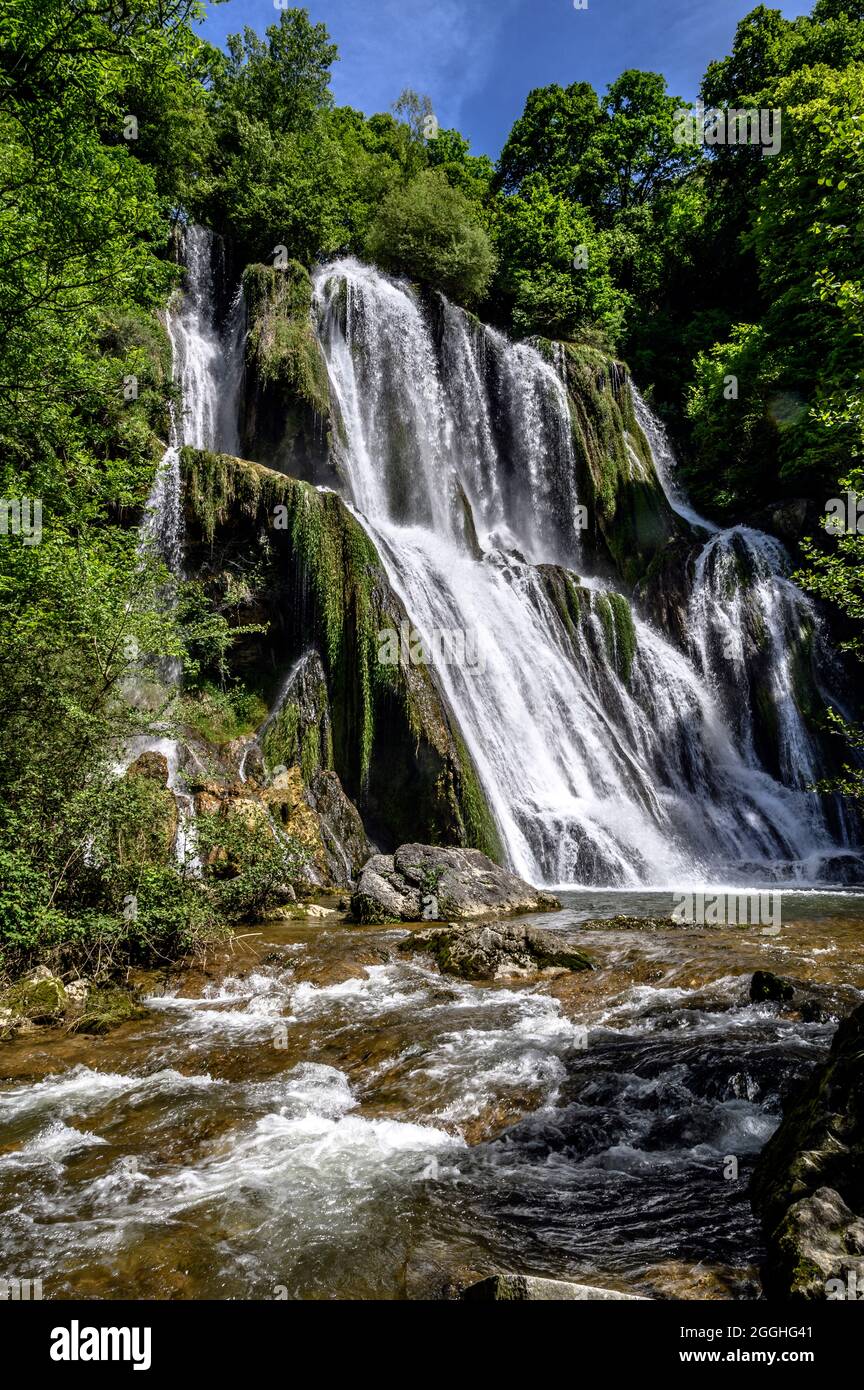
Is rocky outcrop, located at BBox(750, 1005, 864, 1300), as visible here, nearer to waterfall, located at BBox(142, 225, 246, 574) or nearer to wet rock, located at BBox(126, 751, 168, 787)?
wet rock, located at BBox(126, 751, 168, 787)

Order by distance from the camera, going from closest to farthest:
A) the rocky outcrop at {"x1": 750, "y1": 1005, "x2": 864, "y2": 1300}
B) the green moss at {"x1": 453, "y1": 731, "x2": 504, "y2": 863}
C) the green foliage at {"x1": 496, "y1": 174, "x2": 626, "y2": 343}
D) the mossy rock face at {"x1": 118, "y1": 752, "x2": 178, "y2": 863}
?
1. the rocky outcrop at {"x1": 750, "y1": 1005, "x2": 864, "y2": 1300}
2. the mossy rock face at {"x1": 118, "y1": 752, "x2": 178, "y2": 863}
3. the green moss at {"x1": 453, "y1": 731, "x2": 504, "y2": 863}
4. the green foliage at {"x1": 496, "y1": 174, "x2": 626, "y2": 343}

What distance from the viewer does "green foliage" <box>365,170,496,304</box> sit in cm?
2634

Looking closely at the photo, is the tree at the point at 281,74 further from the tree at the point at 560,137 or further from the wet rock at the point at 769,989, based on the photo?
the wet rock at the point at 769,989

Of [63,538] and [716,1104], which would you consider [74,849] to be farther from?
[716,1104]

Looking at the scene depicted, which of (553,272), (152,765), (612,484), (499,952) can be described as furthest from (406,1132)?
(553,272)

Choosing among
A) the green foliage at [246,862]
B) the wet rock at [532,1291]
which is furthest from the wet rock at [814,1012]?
the green foliage at [246,862]

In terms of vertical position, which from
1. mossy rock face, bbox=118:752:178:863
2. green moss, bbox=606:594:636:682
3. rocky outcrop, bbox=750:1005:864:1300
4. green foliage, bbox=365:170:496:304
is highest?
green foliage, bbox=365:170:496:304

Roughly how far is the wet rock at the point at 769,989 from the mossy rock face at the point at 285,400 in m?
18.3

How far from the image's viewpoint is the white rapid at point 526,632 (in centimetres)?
1574

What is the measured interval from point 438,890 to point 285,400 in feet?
51.9

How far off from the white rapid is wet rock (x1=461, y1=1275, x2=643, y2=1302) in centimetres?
1224

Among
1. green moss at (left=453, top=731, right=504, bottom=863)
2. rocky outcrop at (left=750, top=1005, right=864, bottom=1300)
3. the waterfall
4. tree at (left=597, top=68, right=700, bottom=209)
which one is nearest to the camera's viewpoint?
rocky outcrop at (left=750, top=1005, right=864, bottom=1300)

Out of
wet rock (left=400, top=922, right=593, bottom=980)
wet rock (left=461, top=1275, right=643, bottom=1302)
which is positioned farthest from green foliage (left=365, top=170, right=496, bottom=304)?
wet rock (left=461, top=1275, right=643, bottom=1302)
